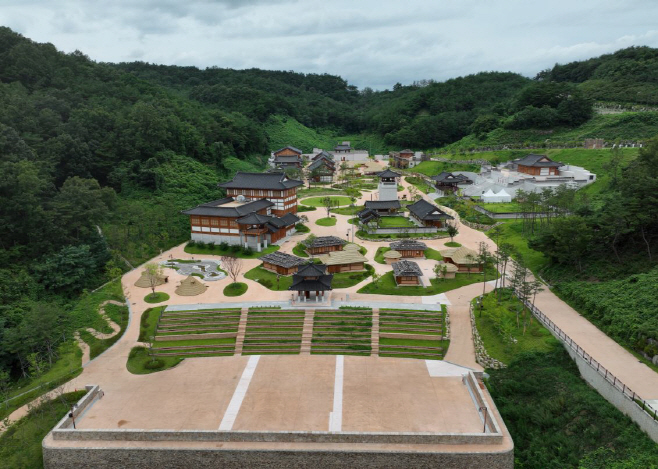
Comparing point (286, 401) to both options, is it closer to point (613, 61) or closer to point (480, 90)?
point (613, 61)

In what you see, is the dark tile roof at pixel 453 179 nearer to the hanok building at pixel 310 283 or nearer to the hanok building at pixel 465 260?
the hanok building at pixel 465 260

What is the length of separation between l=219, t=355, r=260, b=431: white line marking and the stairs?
2518mm

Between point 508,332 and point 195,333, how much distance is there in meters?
17.3

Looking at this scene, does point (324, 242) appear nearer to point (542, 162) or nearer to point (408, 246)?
point (408, 246)

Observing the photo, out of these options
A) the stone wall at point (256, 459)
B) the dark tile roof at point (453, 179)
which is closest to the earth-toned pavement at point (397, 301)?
the stone wall at point (256, 459)

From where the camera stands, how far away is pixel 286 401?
1956 cm

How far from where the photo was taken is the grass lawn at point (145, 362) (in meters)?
22.6

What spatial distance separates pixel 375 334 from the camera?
25000mm

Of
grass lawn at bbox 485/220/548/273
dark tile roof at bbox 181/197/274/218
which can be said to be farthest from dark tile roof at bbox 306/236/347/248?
grass lawn at bbox 485/220/548/273

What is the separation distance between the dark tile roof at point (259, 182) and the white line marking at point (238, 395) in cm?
2445

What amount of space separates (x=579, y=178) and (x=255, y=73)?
123 metres

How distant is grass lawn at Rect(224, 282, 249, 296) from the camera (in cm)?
2969

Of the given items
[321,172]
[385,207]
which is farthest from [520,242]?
[321,172]

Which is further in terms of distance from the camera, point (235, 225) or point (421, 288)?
point (235, 225)
